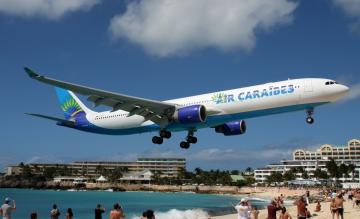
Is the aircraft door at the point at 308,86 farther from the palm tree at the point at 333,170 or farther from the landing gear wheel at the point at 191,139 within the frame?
the palm tree at the point at 333,170

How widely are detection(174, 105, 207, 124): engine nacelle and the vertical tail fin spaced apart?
1494 centimetres

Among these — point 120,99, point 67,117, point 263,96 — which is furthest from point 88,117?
point 263,96

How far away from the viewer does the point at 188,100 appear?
40531mm

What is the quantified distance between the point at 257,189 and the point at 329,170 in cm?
3326

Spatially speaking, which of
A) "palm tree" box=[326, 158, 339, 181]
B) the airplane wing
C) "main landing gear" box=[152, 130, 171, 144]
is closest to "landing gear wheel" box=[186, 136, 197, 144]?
"main landing gear" box=[152, 130, 171, 144]

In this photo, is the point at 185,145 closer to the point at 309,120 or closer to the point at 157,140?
the point at 157,140

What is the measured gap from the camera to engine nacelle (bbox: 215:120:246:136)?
44.0 m

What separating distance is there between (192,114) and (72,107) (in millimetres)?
20261

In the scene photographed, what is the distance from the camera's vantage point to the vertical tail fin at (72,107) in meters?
50.1

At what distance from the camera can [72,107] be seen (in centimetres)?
5247

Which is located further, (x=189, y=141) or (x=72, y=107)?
(x=72, y=107)

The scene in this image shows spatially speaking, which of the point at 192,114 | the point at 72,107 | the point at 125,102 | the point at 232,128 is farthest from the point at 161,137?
the point at 72,107

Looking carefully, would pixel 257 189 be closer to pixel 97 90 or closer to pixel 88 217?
pixel 88 217

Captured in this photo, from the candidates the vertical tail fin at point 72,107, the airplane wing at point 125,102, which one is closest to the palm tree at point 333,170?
the vertical tail fin at point 72,107
